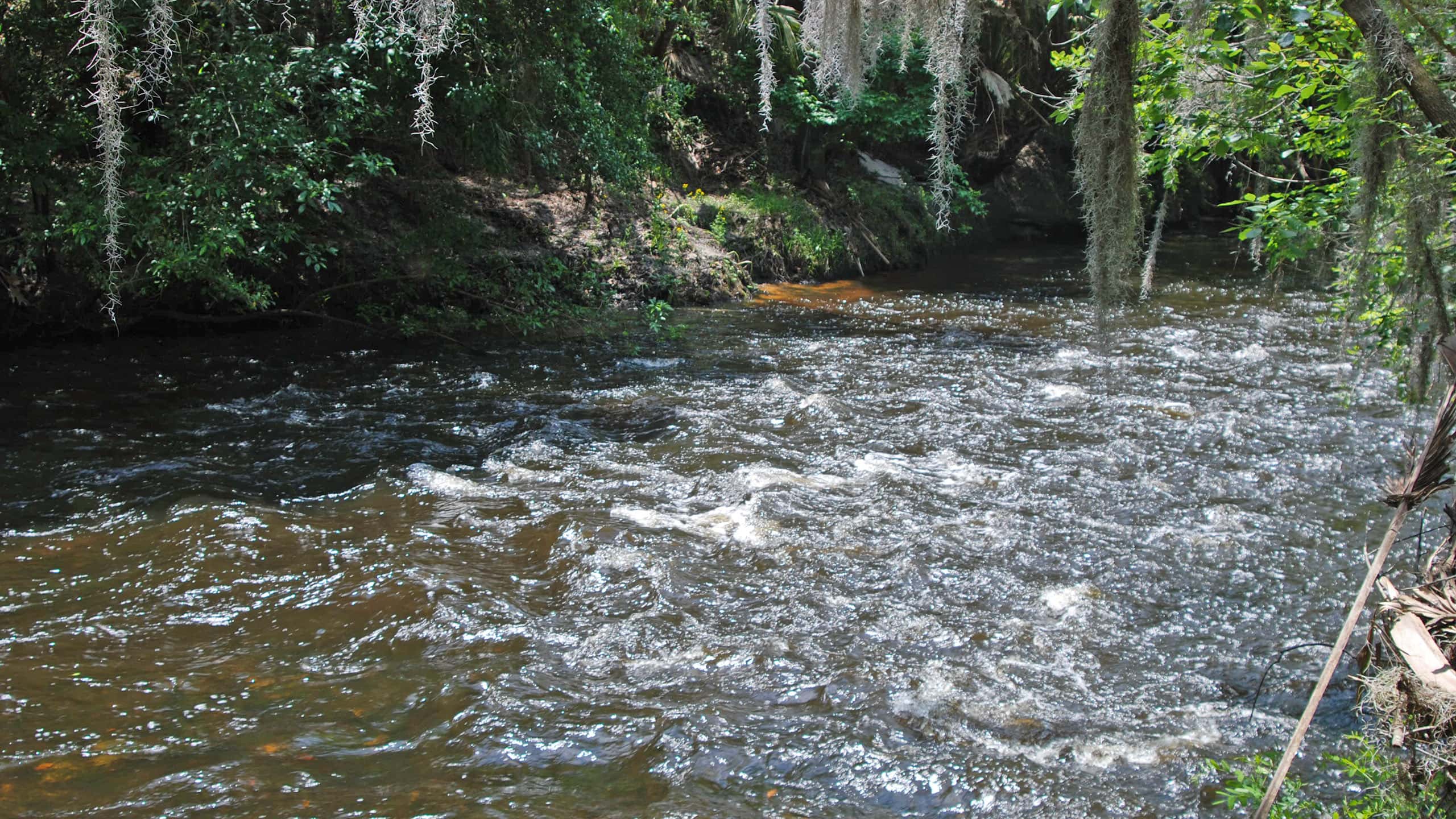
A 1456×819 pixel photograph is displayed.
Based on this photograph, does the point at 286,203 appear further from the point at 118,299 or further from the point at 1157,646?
the point at 1157,646

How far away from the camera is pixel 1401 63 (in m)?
3.41

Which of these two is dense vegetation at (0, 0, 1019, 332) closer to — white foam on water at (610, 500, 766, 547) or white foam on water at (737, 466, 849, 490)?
white foam on water at (610, 500, 766, 547)

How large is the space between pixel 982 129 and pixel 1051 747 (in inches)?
671

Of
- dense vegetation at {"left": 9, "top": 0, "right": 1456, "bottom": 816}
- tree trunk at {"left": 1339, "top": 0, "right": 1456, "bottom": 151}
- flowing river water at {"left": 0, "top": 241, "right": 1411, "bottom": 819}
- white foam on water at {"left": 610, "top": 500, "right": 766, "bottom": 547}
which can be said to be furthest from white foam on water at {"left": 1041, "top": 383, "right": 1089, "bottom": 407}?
tree trunk at {"left": 1339, "top": 0, "right": 1456, "bottom": 151}

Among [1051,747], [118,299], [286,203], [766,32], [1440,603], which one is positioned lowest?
[1051,747]

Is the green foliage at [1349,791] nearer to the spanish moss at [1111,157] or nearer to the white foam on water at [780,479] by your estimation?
the spanish moss at [1111,157]

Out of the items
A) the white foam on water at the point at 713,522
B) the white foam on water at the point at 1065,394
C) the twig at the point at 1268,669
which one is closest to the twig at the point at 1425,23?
the twig at the point at 1268,669

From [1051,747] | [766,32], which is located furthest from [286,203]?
[1051,747]

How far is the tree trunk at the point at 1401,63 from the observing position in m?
3.34

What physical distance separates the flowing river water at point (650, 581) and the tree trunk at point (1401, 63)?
2.40 meters

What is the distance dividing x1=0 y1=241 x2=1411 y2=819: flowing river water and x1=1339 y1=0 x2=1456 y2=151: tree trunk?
2400mm

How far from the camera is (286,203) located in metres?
8.80

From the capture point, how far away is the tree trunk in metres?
3.34

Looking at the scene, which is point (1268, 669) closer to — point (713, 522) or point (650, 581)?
point (650, 581)
